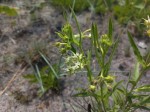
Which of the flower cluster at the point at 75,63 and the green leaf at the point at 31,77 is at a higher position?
the flower cluster at the point at 75,63

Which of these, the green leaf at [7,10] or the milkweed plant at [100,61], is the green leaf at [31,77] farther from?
the green leaf at [7,10]

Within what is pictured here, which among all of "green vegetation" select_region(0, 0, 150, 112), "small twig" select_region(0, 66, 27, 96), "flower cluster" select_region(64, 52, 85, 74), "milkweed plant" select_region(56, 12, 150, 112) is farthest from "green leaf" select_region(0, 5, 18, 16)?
"flower cluster" select_region(64, 52, 85, 74)

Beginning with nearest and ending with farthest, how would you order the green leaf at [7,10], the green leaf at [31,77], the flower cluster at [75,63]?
the flower cluster at [75,63], the green leaf at [31,77], the green leaf at [7,10]

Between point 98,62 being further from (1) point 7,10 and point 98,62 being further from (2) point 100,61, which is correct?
(1) point 7,10

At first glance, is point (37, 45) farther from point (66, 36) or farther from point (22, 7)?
point (66, 36)

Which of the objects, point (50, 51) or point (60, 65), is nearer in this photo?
point (60, 65)

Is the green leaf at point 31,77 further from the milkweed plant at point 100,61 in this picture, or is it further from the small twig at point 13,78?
the milkweed plant at point 100,61

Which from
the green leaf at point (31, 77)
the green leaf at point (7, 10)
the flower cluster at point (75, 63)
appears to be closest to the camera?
the flower cluster at point (75, 63)

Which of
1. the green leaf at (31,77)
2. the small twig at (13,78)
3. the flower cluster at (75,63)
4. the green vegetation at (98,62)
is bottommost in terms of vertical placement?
the small twig at (13,78)

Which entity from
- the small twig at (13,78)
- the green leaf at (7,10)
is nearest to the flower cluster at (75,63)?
the small twig at (13,78)

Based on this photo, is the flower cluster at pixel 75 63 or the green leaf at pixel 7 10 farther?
the green leaf at pixel 7 10

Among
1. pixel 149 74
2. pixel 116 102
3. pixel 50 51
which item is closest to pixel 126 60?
pixel 149 74
